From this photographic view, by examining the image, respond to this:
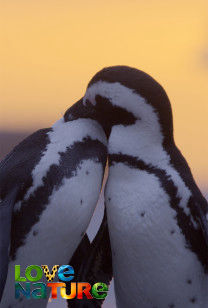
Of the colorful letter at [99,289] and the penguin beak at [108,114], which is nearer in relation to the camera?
the penguin beak at [108,114]

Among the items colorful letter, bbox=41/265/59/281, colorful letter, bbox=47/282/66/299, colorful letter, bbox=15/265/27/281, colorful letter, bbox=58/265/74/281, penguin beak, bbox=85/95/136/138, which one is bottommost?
colorful letter, bbox=47/282/66/299

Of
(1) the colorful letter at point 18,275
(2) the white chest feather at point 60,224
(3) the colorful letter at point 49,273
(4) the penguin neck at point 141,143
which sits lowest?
(3) the colorful letter at point 49,273

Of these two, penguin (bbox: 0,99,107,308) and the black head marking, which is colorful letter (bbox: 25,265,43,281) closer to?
penguin (bbox: 0,99,107,308)

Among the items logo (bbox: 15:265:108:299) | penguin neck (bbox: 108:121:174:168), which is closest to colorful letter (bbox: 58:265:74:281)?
logo (bbox: 15:265:108:299)

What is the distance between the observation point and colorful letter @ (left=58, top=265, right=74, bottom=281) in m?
1.16

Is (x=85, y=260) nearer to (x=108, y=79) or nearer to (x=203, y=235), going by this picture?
(x=203, y=235)

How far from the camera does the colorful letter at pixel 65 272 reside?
1156 mm

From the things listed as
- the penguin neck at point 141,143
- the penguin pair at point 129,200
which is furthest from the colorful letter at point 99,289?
the penguin neck at point 141,143

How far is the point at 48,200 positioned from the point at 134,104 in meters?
0.26

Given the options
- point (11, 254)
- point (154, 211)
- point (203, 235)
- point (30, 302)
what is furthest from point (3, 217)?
point (203, 235)

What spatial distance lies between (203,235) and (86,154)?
29cm

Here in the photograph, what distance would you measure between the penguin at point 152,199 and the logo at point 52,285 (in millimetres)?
139

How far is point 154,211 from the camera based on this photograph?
3.56 ft

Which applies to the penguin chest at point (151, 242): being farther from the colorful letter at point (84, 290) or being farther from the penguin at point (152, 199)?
the colorful letter at point (84, 290)
